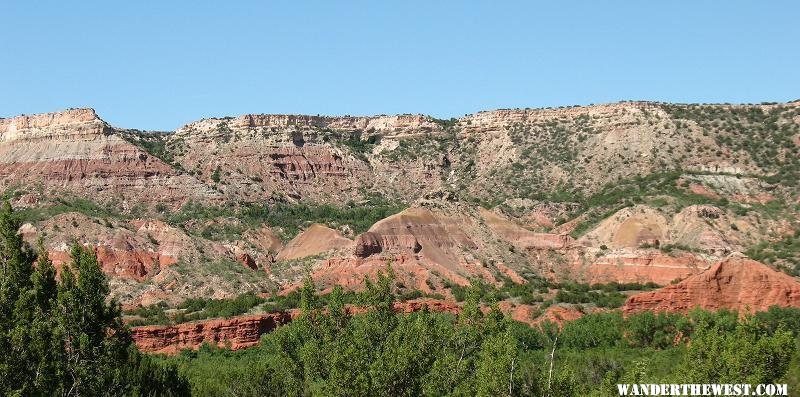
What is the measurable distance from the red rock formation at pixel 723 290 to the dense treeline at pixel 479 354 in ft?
15.4

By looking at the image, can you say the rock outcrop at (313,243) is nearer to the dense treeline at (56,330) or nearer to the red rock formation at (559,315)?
the red rock formation at (559,315)

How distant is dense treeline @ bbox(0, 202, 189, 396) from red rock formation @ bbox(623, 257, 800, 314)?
4934 centimetres

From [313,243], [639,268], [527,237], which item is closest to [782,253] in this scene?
[639,268]

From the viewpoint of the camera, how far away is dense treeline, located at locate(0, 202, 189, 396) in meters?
44.8

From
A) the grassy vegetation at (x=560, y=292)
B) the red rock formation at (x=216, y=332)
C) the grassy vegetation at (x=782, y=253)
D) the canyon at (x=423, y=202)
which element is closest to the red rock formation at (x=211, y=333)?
the red rock formation at (x=216, y=332)

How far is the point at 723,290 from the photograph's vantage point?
90.6m

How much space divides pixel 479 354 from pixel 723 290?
4239cm

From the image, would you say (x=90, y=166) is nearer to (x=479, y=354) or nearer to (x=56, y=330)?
(x=479, y=354)

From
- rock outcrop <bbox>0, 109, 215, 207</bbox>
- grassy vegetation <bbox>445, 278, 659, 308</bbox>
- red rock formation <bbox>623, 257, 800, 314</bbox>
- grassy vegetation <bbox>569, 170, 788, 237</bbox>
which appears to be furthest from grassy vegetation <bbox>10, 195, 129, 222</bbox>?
red rock formation <bbox>623, 257, 800, 314</bbox>

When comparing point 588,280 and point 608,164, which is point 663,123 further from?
point 588,280

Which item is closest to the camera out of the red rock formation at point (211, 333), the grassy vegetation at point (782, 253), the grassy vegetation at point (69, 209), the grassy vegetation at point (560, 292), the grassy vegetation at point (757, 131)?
the red rock formation at point (211, 333)

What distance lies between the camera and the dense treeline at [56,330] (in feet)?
147

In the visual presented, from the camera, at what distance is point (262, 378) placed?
5947 centimetres

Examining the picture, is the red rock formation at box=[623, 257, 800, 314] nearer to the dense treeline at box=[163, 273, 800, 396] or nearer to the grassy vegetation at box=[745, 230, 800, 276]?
the dense treeline at box=[163, 273, 800, 396]
